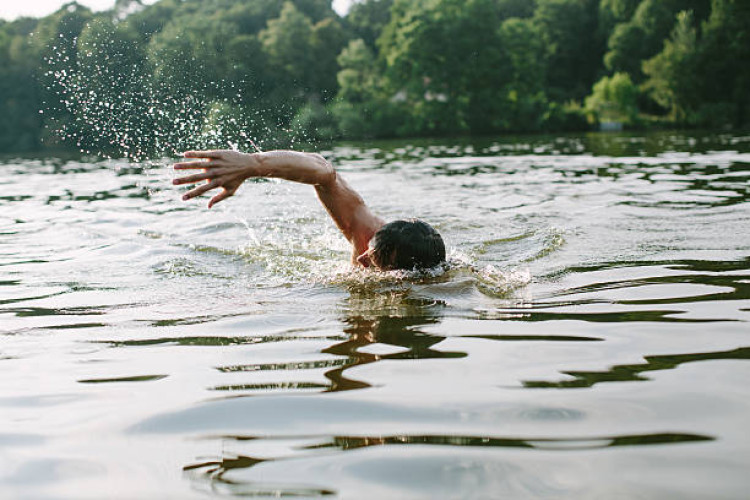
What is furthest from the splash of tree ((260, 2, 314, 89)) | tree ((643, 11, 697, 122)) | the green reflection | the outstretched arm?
tree ((643, 11, 697, 122))

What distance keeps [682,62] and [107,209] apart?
44.8m

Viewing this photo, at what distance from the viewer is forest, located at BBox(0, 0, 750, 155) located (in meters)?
34.3

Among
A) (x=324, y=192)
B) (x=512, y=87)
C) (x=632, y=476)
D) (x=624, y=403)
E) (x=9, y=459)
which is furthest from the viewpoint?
(x=512, y=87)

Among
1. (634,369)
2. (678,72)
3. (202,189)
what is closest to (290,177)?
(202,189)

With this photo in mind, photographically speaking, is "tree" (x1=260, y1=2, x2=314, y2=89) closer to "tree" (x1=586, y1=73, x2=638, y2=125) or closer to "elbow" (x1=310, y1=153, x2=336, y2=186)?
"tree" (x1=586, y1=73, x2=638, y2=125)

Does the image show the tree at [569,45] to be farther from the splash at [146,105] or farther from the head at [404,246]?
the head at [404,246]

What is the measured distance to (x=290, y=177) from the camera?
4.38m

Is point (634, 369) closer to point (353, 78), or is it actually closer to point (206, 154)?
point (206, 154)

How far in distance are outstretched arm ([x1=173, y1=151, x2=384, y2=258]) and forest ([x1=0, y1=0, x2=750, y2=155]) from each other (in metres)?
24.0

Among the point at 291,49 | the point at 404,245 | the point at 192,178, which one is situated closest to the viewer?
the point at 192,178

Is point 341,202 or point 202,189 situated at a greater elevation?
point 202,189

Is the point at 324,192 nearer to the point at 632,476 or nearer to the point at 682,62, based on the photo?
the point at 632,476

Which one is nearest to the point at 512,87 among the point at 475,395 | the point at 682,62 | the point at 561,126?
the point at 561,126

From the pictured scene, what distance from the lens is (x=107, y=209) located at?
11.0 metres
